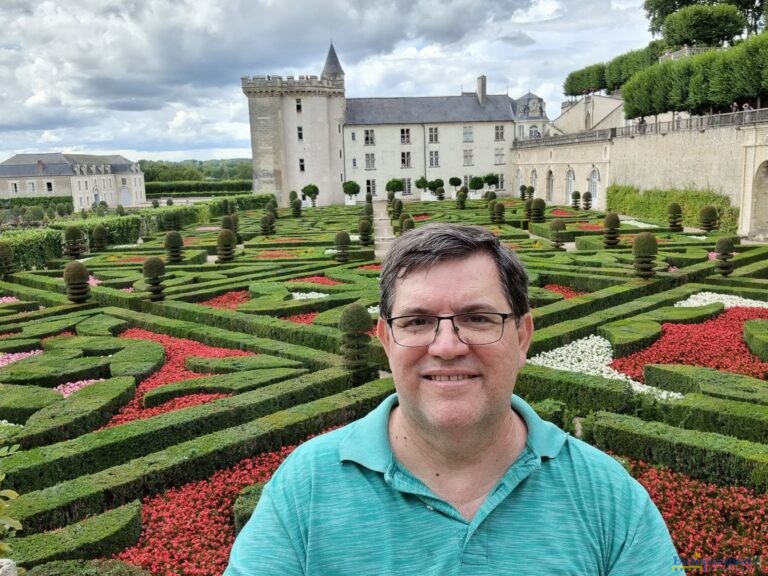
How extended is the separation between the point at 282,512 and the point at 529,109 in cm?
5416

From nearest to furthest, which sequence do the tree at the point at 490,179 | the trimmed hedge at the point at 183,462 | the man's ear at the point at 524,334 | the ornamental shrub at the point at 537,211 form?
1. the man's ear at the point at 524,334
2. the trimmed hedge at the point at 183,462
3. the ornamental shrub at the point at 537,211
4. the tree at the point at 490,179

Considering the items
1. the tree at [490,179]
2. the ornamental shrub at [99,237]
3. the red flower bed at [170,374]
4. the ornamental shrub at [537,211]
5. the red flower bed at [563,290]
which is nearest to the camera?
the red flower bed at [170,374]

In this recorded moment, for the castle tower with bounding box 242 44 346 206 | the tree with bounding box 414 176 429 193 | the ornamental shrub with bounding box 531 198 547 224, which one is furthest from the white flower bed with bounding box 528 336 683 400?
the castle tower with bounding box 242 44 346 206

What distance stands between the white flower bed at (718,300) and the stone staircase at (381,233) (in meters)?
7.45

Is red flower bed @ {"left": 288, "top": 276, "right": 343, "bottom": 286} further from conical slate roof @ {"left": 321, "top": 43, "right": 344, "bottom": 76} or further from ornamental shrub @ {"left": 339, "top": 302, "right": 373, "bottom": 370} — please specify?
conical slate roof @ {"left": 321, "top": 43, "right": 344, "bottom": 76}

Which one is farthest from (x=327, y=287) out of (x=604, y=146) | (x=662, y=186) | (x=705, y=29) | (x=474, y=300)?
(x=705, y=29)

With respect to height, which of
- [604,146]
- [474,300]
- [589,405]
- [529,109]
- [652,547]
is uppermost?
[529,109]

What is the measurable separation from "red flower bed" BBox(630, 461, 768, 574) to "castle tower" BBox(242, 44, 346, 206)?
1600 inches

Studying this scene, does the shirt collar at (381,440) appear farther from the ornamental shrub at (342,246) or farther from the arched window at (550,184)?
the arched window at (550,184)

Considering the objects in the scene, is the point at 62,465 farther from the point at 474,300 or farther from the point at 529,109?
the point at 529,109

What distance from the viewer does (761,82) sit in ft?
79.5

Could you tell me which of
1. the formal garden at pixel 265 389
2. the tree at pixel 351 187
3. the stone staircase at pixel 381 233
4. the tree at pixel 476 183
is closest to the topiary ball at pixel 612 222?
the formal garden at pixel 265 389

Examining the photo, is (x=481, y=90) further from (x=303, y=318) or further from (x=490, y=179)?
(x=303, y=318)

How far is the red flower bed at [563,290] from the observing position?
1243 centimetres
